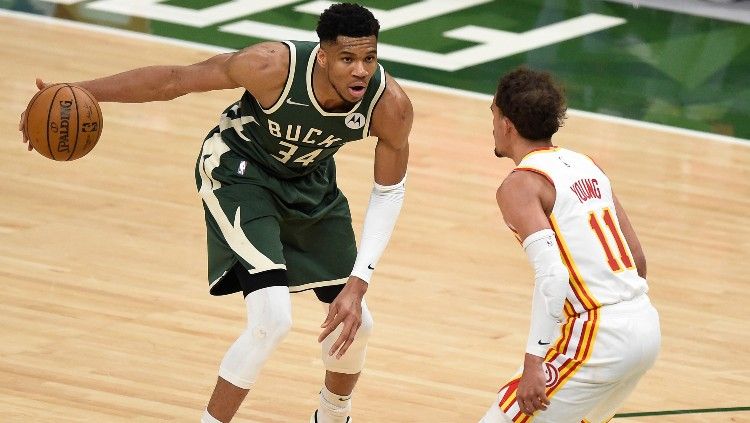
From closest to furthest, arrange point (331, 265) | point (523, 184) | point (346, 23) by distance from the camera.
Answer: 1. point (523, 184)
2. point (346, 23)
3. point (331, 265)

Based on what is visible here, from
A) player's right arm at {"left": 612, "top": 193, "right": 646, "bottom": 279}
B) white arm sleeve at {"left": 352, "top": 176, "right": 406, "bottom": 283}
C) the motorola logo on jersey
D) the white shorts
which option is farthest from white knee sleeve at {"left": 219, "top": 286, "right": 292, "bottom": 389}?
player's right arm at {"left": 612, "top": 193, "right": 646, "bottom": 279}

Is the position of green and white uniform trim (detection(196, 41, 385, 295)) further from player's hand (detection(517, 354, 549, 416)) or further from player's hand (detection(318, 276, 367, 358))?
player's hand (detection(517, 354, 549, 416))

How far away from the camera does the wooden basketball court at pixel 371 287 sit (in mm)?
6172

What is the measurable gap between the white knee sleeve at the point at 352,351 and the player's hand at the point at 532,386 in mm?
1255

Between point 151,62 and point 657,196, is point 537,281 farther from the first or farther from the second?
point 151,62

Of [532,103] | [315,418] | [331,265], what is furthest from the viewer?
[315,418]

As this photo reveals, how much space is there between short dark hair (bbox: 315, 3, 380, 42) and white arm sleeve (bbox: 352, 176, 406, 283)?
2.04 ft

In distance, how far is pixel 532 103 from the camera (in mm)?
4422

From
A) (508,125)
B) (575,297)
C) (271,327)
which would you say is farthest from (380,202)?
(575,297)

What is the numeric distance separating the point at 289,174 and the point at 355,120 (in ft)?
1.15

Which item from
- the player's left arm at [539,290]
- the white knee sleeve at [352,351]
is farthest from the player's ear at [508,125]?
the white knee sleeve at [352,351]

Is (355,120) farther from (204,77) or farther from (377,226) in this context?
(204,77)

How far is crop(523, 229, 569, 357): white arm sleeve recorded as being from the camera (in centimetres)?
415

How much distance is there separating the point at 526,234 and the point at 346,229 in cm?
141
